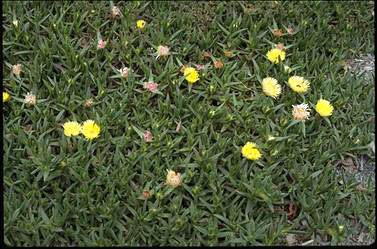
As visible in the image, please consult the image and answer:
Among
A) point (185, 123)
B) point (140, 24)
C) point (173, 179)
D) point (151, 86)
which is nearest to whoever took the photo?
point (173, 179)

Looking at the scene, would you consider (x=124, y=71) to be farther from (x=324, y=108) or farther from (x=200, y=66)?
(x=324, y=108)

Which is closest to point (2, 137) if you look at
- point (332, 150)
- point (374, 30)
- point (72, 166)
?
point (72, 166)

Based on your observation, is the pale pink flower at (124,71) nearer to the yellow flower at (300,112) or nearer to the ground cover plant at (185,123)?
the ground cover plant at (185,123)

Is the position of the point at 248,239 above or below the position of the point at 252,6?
below

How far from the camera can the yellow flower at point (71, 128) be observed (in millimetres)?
2664

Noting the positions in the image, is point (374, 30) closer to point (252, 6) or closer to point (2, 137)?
point (252, 6)

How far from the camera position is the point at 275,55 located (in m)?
3.07

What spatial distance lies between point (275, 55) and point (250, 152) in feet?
2.27

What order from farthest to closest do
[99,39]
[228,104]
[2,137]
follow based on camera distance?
[99,39] < [228,104] < [2,137]

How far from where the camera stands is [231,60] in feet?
10.3

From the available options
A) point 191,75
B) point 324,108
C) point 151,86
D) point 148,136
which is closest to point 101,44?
point 151,86

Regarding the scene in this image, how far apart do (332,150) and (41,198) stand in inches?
53.4

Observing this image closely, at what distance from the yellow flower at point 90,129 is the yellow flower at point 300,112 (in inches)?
37.4

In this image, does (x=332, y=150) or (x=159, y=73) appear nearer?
(x=332, y=150)
